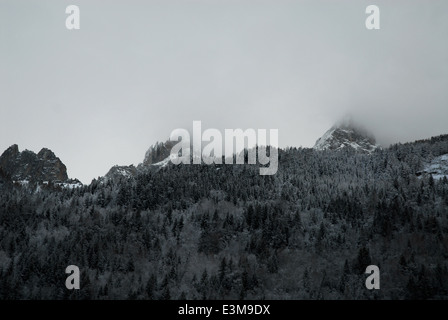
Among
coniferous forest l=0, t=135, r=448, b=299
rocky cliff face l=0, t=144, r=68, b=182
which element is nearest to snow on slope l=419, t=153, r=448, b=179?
coniferous forest l=0, t=135, r=448, b=299

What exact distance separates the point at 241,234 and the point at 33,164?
13796cm

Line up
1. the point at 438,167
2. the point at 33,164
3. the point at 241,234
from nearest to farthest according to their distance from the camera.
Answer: the point at 241,234 < the point at 438,167 < the point at 33,164

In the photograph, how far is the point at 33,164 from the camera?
150250 millimetres

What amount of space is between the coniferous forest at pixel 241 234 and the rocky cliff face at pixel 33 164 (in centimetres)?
9600

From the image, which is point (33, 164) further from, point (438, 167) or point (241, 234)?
point (438, 167)

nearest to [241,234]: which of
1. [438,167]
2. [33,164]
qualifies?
[438,167]

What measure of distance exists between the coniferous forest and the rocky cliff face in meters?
96.0

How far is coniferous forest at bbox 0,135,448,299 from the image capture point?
30.0 meters

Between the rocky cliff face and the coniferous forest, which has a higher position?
the rocky cliff face

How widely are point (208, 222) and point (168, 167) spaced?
76.2 feet

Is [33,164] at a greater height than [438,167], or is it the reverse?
[33,164]

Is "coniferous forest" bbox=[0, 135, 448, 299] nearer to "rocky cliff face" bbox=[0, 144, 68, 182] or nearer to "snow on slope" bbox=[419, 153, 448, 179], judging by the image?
"snow on slope" bbox=[419, 153, 448, 179]

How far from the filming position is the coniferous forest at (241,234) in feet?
98.3

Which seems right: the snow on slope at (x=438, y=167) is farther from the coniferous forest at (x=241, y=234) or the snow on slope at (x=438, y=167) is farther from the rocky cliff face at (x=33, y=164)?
the rocky cliff face at (x=33, y=164)
